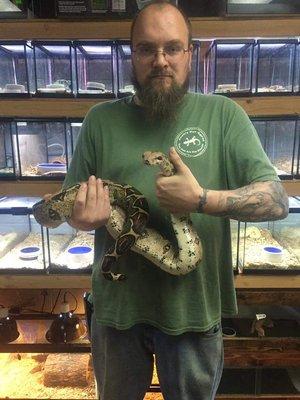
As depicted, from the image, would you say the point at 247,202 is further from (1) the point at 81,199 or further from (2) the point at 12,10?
(2) the point at 12,10

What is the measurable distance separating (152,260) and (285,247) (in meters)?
1.22

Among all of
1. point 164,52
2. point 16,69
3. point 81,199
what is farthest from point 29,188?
point 164,52

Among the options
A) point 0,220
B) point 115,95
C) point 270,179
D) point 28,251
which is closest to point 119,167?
point 270,179

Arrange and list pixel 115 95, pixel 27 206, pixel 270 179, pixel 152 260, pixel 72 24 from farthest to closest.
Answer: pixel 27 206 < pixel 115 95 < pixel 72 24 < pixel 152 260 < pixel 270 179

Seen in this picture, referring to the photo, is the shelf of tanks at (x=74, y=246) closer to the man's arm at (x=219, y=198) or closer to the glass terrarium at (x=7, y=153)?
the glass terrarium at (x=7, y=153)

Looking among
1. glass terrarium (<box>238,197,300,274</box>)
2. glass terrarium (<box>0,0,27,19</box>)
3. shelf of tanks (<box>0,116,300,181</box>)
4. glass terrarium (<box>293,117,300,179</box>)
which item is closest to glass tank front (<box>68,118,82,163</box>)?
shelf of tanks (<box>0,116,300,181</box>)

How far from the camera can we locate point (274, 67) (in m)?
1.80

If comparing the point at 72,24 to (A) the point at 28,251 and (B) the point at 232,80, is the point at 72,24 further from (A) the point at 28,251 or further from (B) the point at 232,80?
(A) the point at 28,251

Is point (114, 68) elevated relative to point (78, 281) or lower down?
elevated

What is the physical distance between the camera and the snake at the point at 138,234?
1.05 metres

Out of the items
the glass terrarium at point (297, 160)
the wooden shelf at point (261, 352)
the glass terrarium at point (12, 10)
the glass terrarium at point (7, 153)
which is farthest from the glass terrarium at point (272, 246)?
the glass terrarium at point (12, 10)

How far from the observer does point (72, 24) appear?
168 cm

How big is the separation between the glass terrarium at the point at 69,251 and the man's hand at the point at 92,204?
1.01 m

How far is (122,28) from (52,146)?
2.24 feet
